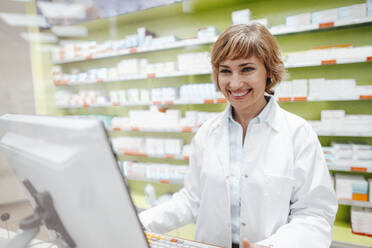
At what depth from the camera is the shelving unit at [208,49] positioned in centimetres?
256

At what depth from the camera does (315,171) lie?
3.45 ft

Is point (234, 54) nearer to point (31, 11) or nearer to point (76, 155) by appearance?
point (76, 155)

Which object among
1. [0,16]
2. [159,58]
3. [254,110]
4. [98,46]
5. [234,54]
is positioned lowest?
[254,110]

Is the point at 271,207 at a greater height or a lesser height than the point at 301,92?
lesser

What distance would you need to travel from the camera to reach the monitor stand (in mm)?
536

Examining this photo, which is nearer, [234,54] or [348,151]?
[234,54]

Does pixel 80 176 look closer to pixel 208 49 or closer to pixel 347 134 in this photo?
pixel 347 134

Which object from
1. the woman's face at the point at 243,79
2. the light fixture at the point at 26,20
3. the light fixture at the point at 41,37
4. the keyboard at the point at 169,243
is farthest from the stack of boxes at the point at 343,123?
the light fixture at the point at 41,37

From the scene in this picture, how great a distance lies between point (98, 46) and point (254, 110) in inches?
122

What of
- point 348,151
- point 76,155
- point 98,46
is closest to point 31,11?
point 98,46

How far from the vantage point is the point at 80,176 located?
1.46 ft

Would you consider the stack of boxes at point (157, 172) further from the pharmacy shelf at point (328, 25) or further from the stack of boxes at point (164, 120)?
the pharmacy shelf at point (328, 25)

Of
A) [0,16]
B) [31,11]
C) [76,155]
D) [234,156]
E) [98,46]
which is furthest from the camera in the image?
[31,11]

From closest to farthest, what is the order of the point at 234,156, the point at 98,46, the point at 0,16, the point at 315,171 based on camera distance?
1. the point at 315,171
2. the point at 234,156
3. the point at 0,16
4. the point at 98,46
